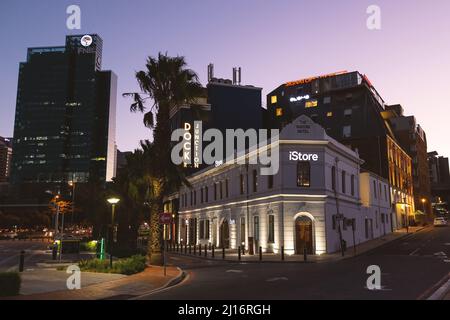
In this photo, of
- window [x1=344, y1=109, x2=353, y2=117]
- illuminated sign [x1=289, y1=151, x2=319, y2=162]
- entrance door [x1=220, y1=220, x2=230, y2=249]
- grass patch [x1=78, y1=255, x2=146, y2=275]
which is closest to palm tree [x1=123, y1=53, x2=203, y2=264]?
grass patch [x1=78, y1=255, x2=146, y2=275]

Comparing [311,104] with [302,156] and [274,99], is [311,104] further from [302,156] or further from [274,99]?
[302,156]

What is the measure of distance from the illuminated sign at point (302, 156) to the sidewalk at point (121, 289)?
57.7ft

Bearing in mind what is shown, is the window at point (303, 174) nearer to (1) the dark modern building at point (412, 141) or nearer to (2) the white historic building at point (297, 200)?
(2) the white historic building at point (297, 200)

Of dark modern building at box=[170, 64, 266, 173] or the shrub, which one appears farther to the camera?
dark modern building at box=[170, 64, 266, 173]

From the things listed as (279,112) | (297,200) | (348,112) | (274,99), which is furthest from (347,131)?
(274,99)

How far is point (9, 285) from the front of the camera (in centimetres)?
1304

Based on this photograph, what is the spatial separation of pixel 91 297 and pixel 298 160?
24316 millimetres

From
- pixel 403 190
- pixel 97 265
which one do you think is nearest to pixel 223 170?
pixel 97 265

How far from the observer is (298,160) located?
34844 mm

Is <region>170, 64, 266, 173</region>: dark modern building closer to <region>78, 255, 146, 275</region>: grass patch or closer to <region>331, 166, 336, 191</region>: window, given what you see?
<region>331, 166, 336, 191</region>: window

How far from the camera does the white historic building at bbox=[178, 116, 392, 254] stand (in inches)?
1341

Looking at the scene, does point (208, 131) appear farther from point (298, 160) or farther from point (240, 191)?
point (298, 160)

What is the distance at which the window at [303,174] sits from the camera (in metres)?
34.8

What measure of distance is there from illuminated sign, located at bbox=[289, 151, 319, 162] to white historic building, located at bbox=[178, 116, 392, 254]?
8cm
